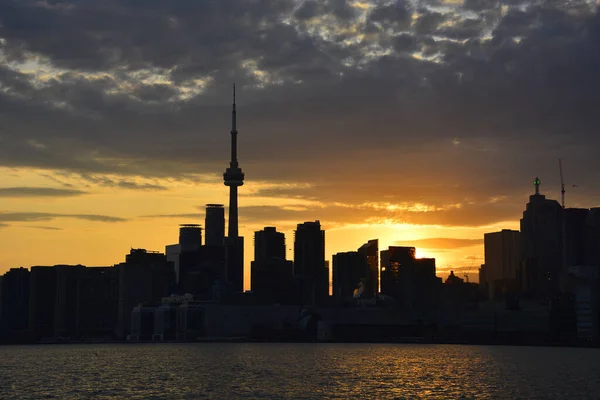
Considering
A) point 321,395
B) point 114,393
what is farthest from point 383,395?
point 114,393

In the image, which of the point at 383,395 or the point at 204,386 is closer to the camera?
the point at 383,395

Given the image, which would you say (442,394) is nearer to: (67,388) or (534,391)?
(534,391)

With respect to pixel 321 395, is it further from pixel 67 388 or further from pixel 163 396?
pixel 67 388

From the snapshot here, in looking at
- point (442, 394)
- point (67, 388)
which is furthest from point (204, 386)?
point (442, 394)

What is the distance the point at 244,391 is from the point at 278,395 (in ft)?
34.0

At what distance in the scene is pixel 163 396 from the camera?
581ft

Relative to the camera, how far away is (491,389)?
19712 cm

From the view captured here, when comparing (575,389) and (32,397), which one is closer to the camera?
(32,397)

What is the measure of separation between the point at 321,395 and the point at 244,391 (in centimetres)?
1615

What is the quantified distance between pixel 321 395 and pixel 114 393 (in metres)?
41.4

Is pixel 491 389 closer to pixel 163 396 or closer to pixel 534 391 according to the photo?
pixel 534 391

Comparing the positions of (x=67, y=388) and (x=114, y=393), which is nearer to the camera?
(x=114, y=393)

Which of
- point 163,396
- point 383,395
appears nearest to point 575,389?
point 383,395

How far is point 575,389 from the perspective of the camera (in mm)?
195625
